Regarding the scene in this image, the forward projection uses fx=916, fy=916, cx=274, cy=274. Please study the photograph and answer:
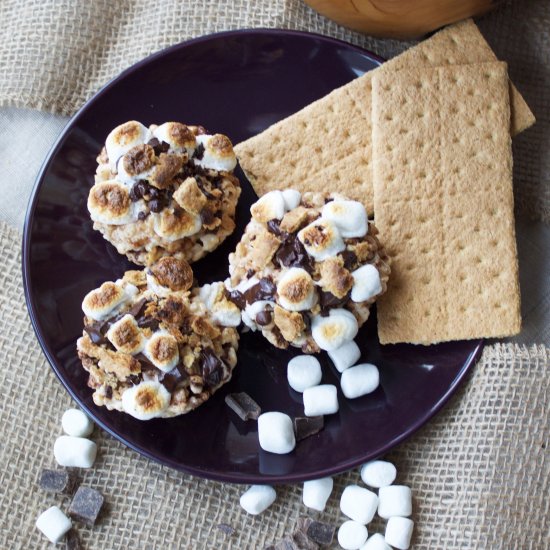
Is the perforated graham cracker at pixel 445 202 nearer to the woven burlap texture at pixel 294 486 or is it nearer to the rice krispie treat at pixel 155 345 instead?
the woven burlap texture at pixel 294 486

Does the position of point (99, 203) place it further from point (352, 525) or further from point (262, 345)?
point (352, 525)

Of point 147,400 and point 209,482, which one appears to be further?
point 209,482

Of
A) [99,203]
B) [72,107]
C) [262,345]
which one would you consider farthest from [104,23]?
[262,345]

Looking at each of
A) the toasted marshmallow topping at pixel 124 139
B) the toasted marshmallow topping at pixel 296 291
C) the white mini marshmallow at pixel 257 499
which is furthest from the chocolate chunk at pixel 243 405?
the toasted marshmallow topping at pixel 124 139

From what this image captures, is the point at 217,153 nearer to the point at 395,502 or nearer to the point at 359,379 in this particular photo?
the point at 359,379

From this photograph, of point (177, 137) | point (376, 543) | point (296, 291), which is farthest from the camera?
point (376, 543)

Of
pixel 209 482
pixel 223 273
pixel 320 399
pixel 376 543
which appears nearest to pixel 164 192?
pixel 223 273
